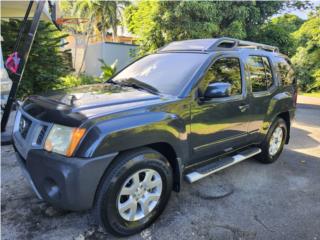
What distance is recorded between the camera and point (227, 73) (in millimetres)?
3650

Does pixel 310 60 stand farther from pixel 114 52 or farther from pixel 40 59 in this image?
pixel 40 59

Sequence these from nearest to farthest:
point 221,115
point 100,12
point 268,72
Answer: point 221,115, point 268,72, point 100,12

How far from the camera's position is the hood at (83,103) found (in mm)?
2436

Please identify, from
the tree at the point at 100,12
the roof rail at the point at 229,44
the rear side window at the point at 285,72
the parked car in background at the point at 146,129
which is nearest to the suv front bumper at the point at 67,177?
the parked car in background at the point at 146,129

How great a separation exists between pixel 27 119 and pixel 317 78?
17.1 m

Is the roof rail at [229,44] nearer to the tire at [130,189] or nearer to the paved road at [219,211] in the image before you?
the tire at [130,189]

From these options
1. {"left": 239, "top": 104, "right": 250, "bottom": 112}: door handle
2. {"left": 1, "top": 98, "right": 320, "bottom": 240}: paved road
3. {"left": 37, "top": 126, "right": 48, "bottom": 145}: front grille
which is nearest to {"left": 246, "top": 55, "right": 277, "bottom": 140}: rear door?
{"left": 239, "top": 104, "right": 250, "bottom": 112}: door handle

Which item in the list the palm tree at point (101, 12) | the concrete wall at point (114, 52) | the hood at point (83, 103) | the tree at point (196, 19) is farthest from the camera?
A: the palm tree at point (101, 12)

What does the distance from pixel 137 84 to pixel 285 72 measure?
2.78m

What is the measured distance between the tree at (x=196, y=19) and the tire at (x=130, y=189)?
9424 millimetres

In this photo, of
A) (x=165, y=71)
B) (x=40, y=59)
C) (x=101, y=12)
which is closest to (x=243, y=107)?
(x=165, y=71)

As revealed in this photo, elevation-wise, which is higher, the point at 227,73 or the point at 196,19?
the point at 196,19

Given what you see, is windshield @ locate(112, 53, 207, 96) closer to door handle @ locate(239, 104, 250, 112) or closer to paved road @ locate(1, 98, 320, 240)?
door handle @ locate(239, 104, 250, 112)

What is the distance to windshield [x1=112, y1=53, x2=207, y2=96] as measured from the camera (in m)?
3.19
